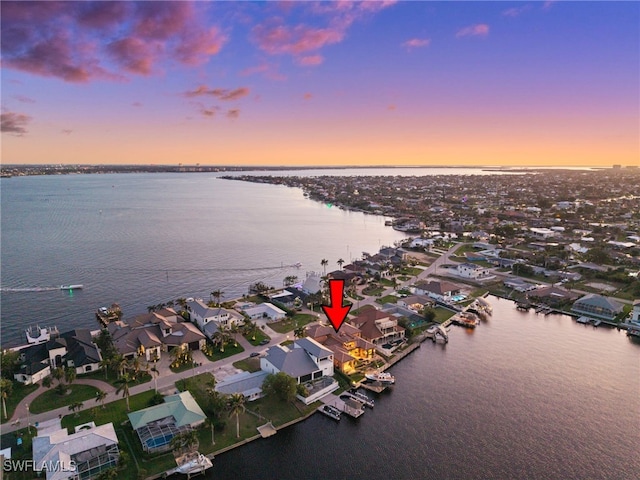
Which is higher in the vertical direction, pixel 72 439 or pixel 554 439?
pixel 72 439

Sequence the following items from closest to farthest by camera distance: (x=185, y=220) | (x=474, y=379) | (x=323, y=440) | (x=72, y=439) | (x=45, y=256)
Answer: (x=72, y=439) < (x=323, y=440) < (x=474, y=379) < (x=45, y=256) < (x=185, y=220)

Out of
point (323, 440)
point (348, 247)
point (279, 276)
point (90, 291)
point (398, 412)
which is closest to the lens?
point (323, 440)

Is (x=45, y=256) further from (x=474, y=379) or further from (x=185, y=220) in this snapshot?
(x=474, y=379)

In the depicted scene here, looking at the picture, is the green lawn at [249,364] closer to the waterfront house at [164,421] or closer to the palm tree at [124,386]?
the waterfront house at [164,421]

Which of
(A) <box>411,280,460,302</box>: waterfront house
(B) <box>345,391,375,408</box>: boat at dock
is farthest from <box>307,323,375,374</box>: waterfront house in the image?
(A) <box>411,280,460,302</box>: waterfront house

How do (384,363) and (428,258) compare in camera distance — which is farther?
(428,258)

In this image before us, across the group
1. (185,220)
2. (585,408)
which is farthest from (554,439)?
(185,220)

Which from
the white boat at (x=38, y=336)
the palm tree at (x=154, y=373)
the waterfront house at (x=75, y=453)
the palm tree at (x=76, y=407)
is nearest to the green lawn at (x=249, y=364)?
the palm tree at (x=154, y=373)
